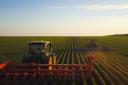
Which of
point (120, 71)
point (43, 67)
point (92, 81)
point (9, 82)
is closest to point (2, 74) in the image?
point (9, 82)

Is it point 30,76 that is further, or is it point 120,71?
point 120,71

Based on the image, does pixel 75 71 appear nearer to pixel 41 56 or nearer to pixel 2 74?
pixel 41 56

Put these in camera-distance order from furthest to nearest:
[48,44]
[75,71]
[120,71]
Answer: [120,71] → [48,44] → [75,71]

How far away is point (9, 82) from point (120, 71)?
6759 millimetres

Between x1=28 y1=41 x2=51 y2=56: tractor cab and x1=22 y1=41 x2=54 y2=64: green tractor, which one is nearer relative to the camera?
x1=22 y1=41 x2=54 y2=64: green tractor

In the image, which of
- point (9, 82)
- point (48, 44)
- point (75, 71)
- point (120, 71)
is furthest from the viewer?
point (120, 71)

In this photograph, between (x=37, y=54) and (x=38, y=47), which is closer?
(x=37, y=54)

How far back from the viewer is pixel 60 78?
42.4 feet

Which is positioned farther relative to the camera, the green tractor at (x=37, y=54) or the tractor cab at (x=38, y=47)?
the tractor cab at (x=38, y=47)

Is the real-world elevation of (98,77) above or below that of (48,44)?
below

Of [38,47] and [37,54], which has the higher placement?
[38,47]

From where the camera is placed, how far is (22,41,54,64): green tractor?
1344cm

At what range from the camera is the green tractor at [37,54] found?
44.1 feet

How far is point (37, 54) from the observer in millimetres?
13469
